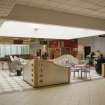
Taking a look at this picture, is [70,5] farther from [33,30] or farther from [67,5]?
[33,30]

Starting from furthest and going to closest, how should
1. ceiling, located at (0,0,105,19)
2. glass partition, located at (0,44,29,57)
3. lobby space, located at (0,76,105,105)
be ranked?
glass partition, located at (0,44,29,57)
lobby space, located at (0,76,105,105)
ceiling, located at (0,0,105,19)

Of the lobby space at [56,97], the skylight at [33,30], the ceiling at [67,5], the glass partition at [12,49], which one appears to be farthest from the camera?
the glass partition at [12,49]

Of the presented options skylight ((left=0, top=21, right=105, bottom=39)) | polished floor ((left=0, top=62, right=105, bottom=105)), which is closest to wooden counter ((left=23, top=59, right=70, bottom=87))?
polished floor ((left=0, top=62, right=105, bottom=105))

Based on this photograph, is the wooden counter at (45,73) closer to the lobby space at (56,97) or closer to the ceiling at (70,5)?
the lobby space at (56,97)

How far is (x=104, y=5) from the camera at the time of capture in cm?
441

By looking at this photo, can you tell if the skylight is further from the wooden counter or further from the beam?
the wooden counter

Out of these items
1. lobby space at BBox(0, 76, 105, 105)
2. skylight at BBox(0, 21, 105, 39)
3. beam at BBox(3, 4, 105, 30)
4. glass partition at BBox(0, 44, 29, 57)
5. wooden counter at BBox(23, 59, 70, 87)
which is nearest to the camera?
lobby space at BBox(0, 76, 105, 105)

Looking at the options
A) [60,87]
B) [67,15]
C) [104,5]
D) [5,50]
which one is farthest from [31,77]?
[5,50]

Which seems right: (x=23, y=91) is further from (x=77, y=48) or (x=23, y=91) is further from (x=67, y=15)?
(x=77, y=48)

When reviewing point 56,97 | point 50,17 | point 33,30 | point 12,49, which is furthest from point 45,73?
point 12,49

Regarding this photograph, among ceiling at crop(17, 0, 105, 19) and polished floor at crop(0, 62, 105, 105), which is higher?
ceiling at crop(17, 0, 105, 19)

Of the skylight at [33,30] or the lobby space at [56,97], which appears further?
the skylight at [33,30]

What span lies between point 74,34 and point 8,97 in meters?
7.65

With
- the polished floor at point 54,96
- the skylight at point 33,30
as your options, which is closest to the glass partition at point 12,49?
the skylight at point 33,30
